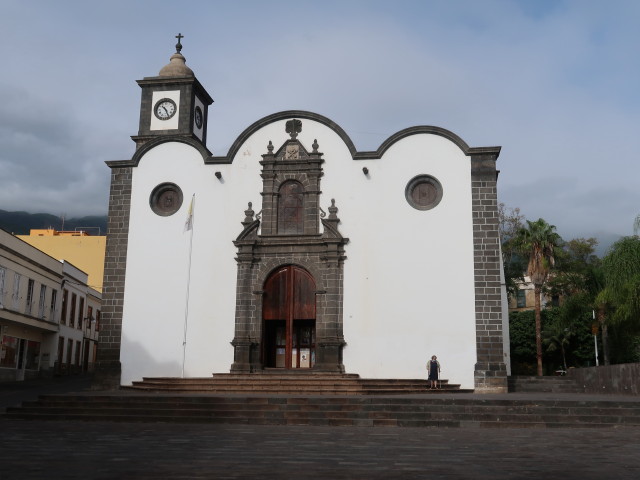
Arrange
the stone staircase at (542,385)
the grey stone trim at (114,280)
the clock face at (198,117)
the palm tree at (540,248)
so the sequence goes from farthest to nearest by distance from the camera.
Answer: the palm tree at (540,248) < the clock face at (198,117) < the grey stone trim at (114,280) < the stone staircase at (542,385)

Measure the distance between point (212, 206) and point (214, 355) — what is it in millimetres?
4230

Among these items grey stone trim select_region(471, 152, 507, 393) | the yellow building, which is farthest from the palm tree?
the yellow building

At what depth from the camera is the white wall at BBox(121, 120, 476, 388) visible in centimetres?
1811

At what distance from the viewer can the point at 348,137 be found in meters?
19.6

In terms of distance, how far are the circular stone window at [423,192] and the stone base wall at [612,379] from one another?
6.05m

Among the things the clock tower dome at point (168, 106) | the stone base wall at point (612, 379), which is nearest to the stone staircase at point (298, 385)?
the stone base wall at point (612, 379)

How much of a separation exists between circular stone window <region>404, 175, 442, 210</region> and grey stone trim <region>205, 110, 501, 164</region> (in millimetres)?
1181

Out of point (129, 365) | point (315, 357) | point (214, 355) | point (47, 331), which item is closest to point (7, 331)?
point (47, 331)

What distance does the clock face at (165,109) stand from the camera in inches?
951

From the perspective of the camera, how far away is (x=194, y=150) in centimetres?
2022

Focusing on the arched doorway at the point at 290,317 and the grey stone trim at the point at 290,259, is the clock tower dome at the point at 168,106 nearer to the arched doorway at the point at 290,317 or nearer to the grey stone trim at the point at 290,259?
the grey stone trim at the point at 290,259

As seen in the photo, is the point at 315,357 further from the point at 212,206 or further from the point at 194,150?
the point at 194,150

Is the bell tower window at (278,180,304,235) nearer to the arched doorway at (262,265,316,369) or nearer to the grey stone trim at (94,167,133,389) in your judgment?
the arched doorway at (262,265,316,369)

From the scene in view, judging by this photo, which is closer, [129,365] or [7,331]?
[129,365]
